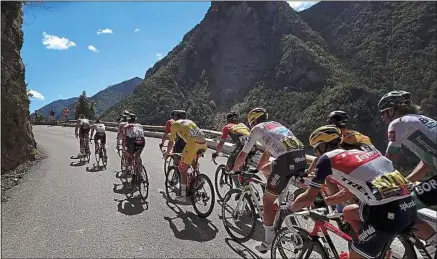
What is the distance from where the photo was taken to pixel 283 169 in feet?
16.7

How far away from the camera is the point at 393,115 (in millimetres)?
4035

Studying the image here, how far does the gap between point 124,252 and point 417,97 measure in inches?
3556

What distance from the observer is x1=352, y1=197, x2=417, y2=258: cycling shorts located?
3.10 metres

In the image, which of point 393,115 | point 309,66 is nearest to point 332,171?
point 393,115

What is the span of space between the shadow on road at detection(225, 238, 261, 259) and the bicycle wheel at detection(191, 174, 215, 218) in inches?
47.8

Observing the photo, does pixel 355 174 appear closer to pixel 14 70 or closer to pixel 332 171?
pixel 332 171

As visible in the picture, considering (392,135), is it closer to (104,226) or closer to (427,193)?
(427,193)

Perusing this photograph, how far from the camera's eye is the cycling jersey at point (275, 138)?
5238 millimetres

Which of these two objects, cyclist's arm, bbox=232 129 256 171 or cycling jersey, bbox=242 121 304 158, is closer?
cycling jersey, bbox=242 121 304 158

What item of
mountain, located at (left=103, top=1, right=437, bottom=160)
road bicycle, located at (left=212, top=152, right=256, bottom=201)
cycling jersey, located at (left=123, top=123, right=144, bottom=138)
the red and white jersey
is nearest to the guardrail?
road bicycle, located at (left=212, top=152, right=256, bottom=201)

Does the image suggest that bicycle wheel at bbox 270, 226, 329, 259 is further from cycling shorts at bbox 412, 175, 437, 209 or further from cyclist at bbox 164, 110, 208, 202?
cyclist at bbox 164, 110, 208, 202

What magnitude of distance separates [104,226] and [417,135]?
5.40m

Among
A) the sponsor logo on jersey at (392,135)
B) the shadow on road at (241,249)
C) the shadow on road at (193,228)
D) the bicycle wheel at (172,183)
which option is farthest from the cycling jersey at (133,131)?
the sponsor logo on jersey at (392,135)

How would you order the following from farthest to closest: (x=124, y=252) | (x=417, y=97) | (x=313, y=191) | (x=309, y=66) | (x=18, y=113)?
(x=309, y=66)
(x=417, y=97)
(x=18, y=113)
(x=124, y=252)
(x=313, y=191)
